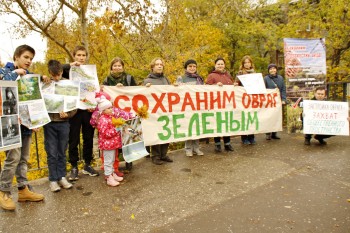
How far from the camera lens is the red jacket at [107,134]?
4465mm

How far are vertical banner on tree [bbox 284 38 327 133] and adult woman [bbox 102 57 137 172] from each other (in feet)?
15.6

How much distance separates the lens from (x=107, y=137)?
4512mm

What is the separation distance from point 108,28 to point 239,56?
9833 millimetres

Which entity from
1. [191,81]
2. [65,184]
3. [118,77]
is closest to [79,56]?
[118,77]

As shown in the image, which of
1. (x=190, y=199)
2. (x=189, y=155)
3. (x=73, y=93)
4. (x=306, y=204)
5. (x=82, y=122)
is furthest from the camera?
(x=189, y=155)

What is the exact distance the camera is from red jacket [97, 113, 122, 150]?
14.6 ft

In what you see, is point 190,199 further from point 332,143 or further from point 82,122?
point 332,143

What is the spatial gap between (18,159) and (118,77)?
7.23 ft

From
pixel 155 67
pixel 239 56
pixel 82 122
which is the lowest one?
pixel 82 122

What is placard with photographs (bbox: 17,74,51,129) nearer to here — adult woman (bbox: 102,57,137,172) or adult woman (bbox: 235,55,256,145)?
adult woman (bbox: 102,57,137,172)

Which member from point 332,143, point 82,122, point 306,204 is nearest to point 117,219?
point 82,122

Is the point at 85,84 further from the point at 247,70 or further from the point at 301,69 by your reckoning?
the point at 301,69

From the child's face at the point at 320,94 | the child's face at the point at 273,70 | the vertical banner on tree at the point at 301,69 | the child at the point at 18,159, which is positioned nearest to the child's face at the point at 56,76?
the child at the point at 18,159

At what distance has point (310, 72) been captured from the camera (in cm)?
854
